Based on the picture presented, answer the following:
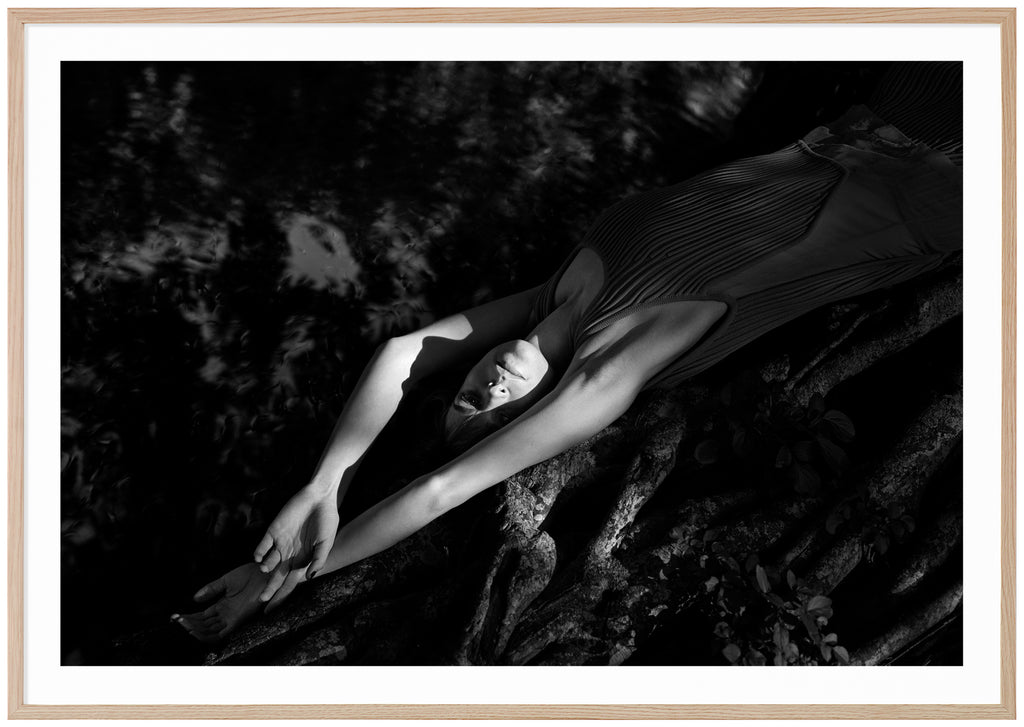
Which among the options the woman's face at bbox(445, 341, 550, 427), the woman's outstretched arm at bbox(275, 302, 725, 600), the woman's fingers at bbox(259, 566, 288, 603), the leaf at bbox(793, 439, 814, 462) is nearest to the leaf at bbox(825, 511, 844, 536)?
the leaf at bbox(793, 439, 814, 462)

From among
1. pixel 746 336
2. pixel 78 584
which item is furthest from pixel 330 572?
pixel 746 336

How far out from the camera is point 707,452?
2.62 m

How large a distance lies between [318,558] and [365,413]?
1.22 ft

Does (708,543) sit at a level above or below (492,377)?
below

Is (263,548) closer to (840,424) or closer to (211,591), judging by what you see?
(211,591)

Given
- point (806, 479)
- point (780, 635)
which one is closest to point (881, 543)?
point (806, 479)

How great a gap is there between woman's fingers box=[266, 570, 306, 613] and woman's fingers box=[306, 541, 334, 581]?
3 cm

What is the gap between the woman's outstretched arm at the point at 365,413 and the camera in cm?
254

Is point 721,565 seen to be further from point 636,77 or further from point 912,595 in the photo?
point 636,77
